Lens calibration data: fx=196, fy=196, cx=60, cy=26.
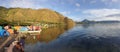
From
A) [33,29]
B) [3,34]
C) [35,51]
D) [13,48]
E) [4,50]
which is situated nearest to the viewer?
[13,48]

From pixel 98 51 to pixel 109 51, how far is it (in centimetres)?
204

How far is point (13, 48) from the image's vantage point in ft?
75.2

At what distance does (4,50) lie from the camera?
81.1ft

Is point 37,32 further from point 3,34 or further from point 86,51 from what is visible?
point 86,51

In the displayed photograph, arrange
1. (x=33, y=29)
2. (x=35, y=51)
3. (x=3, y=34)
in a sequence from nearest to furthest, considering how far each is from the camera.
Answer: (x=35, y=51)
(x=3, y=34)
(x=33, y=29)

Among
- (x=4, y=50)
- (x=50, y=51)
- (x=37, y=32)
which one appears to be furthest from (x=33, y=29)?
(x=4, y=50)

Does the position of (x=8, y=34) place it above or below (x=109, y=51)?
above

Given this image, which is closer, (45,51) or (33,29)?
(45,51)

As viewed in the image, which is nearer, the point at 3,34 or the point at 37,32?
the point at 3,34

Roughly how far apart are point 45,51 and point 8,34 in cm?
873

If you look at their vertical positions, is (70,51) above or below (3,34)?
Answer: below

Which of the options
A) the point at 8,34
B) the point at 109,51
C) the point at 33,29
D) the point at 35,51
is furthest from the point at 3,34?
the point at 33,29

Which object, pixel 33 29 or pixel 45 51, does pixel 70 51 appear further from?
pixel 33 29

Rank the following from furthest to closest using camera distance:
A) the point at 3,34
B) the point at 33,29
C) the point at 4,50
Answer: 1. the point at 33,29
2. the point at 3,34
3. the point at 4,50
